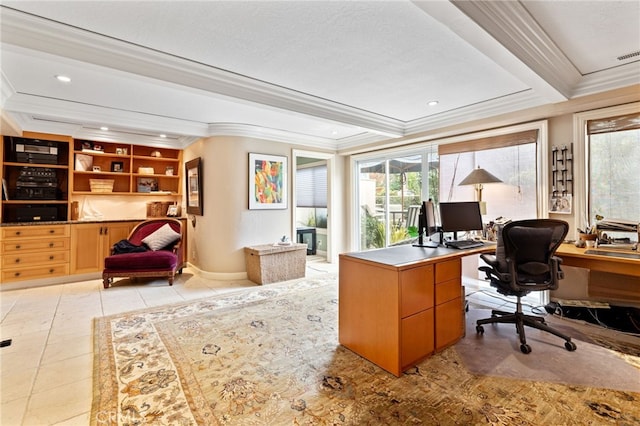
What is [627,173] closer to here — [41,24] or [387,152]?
[387,152]

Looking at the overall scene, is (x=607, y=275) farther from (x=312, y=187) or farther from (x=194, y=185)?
(x=194, y=185)

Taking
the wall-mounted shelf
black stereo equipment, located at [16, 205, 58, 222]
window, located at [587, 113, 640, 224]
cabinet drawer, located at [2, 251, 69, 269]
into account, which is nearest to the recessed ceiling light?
black stereo equipment, located at [16, 205, 58, 222]

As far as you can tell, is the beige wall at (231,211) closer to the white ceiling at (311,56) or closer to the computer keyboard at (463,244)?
the white ceiling at (311,56)

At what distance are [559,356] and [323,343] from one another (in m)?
1.87

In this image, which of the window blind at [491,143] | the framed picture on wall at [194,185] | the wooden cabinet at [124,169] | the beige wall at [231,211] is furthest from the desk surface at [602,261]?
the wooden cabinet at [124,169]

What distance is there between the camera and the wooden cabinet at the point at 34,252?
4.02 metres

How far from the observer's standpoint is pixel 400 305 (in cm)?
199

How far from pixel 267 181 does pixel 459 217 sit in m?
3.07

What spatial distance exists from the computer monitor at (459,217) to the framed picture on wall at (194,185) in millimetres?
3707

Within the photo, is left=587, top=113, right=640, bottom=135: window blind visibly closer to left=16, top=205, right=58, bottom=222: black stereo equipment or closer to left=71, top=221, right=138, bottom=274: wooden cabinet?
left=71, top=221, right=138, bottom=274: wooden cabinet

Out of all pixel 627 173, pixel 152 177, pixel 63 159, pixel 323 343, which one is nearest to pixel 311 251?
pixel 152 177

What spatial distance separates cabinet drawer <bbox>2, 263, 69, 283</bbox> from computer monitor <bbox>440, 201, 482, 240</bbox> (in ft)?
17.8

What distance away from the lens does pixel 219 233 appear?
464cm

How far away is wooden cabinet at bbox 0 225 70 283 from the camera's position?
4.02 metres
